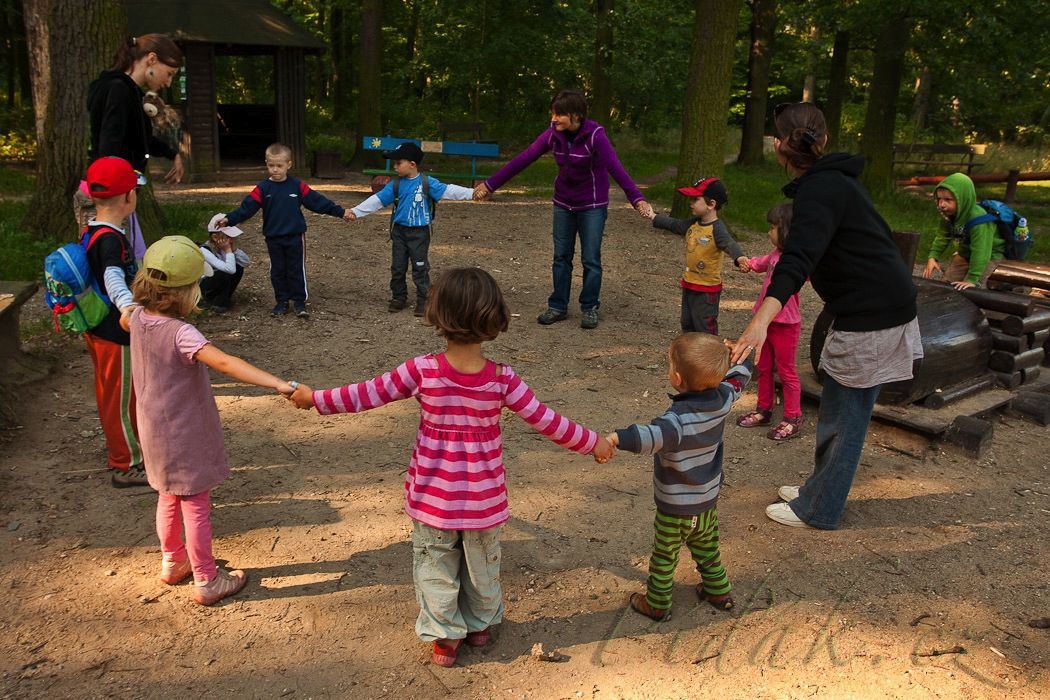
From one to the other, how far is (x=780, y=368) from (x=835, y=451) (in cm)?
146

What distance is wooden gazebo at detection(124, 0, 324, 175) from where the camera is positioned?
16.3 m

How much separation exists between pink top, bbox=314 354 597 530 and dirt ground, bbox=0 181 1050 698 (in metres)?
0.70

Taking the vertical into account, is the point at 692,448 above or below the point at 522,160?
below

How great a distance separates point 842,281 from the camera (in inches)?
161

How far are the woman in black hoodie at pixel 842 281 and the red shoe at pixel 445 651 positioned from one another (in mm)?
1910

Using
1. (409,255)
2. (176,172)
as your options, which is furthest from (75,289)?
(409,255)

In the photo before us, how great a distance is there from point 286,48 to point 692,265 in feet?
44.6

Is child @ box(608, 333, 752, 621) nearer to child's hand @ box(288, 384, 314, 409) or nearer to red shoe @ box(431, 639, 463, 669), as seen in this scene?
red shoe @ box(431, 639, 463, 669)

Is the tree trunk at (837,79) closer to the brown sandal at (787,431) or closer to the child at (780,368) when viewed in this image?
the child at (780,368)

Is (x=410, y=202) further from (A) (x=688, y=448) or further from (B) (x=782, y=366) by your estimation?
(A) (x=688, y=448)

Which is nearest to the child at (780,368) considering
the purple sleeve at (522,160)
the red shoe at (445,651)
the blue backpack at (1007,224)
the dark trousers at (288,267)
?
the blue backpack at (1007,224)

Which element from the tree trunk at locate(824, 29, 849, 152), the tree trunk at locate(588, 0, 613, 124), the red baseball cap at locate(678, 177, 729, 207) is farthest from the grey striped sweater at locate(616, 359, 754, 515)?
the tree trunk at locate(824, 29, 849, 152)

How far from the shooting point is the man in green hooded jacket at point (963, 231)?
6.60 metres

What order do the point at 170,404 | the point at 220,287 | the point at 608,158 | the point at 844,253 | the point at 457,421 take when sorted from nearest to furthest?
the point at 457,421, the point at 170,404, the point at 844,253, the point at 608,158, the point at 220,287
